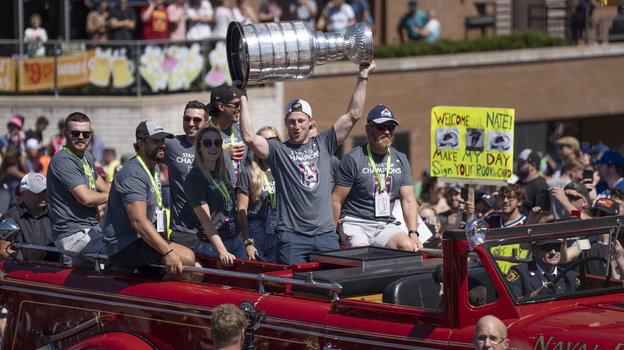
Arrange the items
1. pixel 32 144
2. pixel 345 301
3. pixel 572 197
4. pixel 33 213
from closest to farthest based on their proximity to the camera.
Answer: pixel 345 301, pixel 33 213, pixel 572 197, pixel 32 144

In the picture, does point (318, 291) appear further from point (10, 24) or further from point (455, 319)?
point (10, 24)

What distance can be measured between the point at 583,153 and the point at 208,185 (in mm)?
8397

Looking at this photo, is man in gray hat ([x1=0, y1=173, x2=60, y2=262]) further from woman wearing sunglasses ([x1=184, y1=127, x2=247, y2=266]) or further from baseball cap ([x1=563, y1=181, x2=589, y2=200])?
baseball cap ([x1=563, y1=181, x2=589, y2=200])

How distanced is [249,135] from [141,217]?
1047 millimetres

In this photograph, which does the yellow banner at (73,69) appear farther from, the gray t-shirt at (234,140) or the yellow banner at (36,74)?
the gray t-shirt at (234,140)

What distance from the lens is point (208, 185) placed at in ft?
27.4

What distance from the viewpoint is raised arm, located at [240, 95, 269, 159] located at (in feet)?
26.9

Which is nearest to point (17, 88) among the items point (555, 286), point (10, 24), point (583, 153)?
point (10, 24)

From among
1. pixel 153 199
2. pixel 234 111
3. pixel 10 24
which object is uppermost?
pixel 10 24

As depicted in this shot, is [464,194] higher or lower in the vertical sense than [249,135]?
lower

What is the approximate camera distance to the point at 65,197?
28.4ft

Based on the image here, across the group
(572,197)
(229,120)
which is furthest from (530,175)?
(229,120)

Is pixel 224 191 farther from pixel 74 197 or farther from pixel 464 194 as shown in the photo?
pixel 464 194

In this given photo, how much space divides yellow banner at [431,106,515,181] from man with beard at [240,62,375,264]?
3444mm
